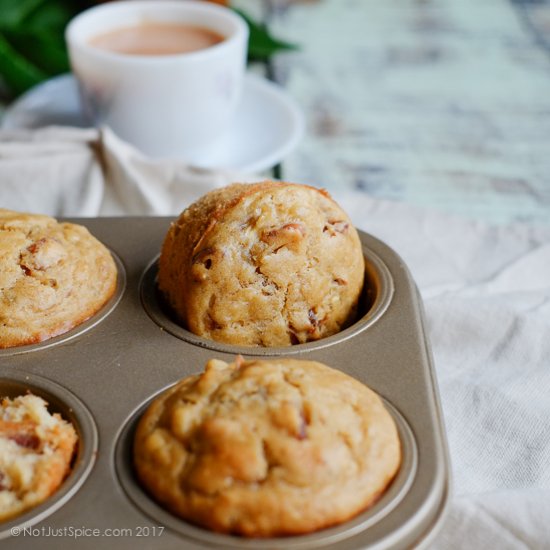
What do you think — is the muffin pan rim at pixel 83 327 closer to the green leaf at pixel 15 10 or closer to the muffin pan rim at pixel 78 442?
the muffin pan rim at pixel 78 442

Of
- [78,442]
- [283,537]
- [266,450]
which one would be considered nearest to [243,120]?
[78,442]

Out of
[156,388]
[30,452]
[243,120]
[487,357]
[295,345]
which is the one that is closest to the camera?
[30,452]

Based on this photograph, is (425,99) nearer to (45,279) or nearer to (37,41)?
(37,41)

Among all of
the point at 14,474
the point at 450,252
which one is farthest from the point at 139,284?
the point at 450,252

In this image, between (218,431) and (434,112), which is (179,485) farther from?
(434,112)

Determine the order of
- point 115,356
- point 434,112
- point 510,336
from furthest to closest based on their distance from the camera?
point 434,112, point 510,336, point 115,356

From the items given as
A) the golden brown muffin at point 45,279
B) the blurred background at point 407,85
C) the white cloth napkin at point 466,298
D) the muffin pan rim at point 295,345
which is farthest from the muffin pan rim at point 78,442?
the blurred background at point 407,85
